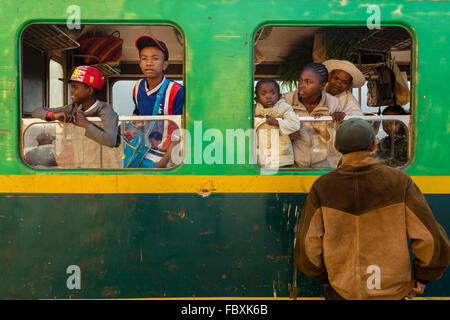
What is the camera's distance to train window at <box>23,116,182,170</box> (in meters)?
2.45

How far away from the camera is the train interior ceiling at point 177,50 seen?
2.51m

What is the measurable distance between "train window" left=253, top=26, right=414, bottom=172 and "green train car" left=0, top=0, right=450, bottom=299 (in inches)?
3.1

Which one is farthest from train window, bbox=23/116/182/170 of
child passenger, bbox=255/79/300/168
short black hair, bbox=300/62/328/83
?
short black hair, bbox=300/62/328/83

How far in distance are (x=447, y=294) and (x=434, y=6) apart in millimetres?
1927

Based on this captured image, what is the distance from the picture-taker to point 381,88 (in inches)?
120

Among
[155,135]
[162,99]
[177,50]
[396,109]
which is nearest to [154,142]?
[155,135]

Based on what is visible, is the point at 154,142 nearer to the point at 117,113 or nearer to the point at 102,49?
the point at 117,113

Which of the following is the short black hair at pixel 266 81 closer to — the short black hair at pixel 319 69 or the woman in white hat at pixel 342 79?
the short black hair at pixel 319 69

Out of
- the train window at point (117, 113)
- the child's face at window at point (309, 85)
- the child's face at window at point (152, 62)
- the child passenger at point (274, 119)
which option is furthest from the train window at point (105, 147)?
the child's face at window at point (309, 85)

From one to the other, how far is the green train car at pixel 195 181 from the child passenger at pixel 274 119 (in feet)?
0.32

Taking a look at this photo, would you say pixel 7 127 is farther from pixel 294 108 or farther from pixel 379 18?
pixel 379 18

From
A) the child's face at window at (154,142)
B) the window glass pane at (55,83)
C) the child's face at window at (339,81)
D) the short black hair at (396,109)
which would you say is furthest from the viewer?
the window glass pane at (55,83)

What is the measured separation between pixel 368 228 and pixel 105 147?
5.71 feet

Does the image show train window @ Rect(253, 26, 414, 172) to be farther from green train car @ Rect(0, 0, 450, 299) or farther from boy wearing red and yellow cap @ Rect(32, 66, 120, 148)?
boy wearing red and yellow cap @ Rect(32, 66, 120, 148)
